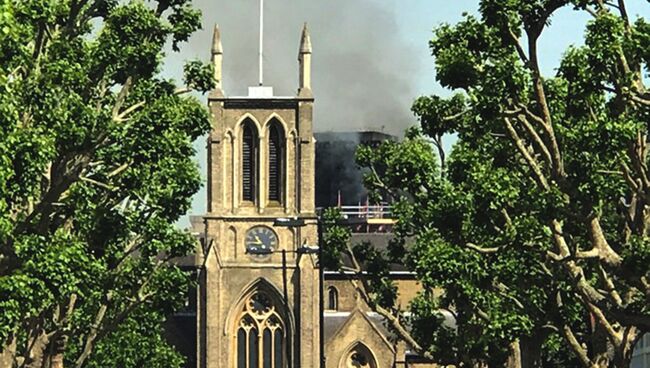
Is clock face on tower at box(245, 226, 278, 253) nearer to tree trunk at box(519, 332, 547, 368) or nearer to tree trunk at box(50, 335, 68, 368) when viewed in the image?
tree trunk at box(50, 335, 68, 368)

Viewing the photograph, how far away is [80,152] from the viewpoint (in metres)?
37.3

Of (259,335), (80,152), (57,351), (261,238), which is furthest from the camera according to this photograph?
(261,238)

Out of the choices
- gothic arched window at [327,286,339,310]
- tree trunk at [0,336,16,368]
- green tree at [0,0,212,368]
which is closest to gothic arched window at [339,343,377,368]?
gothic arched window at [327,286,339,310]

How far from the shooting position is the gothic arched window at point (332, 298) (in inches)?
4523

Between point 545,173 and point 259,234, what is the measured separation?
2583 inches

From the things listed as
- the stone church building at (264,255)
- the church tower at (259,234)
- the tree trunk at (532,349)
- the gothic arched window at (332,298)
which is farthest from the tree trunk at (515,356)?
the gothic arched window at (332,298)

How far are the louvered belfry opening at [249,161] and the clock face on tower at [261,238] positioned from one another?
187 centimetres

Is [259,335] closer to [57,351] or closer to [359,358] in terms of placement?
[359,358]

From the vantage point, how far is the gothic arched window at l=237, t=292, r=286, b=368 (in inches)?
4016

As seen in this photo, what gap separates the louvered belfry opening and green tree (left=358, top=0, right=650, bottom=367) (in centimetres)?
6107

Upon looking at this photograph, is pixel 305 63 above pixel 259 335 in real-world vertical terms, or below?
above

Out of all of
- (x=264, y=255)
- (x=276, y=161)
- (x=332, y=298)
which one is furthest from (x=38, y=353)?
(x=332, y=298)

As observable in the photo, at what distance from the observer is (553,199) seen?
32.6 metres

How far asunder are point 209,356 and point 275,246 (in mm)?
Answer: 7873
